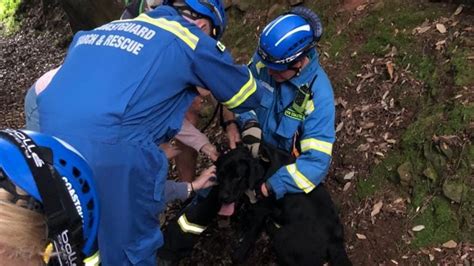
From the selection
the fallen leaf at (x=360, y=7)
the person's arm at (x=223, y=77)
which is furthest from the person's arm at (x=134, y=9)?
the fallen leaf at (x=360, y=7)

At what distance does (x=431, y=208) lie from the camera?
4000 mm

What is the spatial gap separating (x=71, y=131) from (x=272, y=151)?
1.56 m

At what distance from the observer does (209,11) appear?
306 centimetres

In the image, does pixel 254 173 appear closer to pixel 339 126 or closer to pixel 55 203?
pixel 339 126

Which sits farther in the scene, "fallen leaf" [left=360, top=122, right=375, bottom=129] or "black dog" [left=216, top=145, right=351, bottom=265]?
"fallen leaf" [left=360, top=122, right=375, bottom=129]

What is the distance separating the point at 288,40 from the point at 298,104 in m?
0.42

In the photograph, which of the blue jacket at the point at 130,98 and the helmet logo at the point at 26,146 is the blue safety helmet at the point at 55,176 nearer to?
the helmet logo at the point at 26,146

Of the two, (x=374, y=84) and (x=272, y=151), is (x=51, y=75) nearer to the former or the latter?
(x=272, y=151)

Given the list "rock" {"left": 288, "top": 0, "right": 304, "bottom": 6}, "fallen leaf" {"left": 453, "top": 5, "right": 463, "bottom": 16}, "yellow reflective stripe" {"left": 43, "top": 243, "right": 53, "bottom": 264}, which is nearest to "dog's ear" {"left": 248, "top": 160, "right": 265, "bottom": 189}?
"yellow reflective stripe" {"left": 43, "top": 243, "right": 53, "bottom": 264}

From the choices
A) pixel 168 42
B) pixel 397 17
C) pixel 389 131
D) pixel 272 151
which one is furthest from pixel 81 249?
pixel 397 17

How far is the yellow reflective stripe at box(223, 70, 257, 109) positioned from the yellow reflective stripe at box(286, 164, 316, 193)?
0.77m

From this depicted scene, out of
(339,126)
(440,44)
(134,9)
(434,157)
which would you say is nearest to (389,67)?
(440,44)

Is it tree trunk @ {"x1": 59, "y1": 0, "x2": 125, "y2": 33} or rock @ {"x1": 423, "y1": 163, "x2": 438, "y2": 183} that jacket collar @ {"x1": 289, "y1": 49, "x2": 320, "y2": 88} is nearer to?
rock @ {"x1": 423, "y1": 163, "x2": 438, "y2": 183}

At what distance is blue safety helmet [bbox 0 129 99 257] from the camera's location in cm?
155
